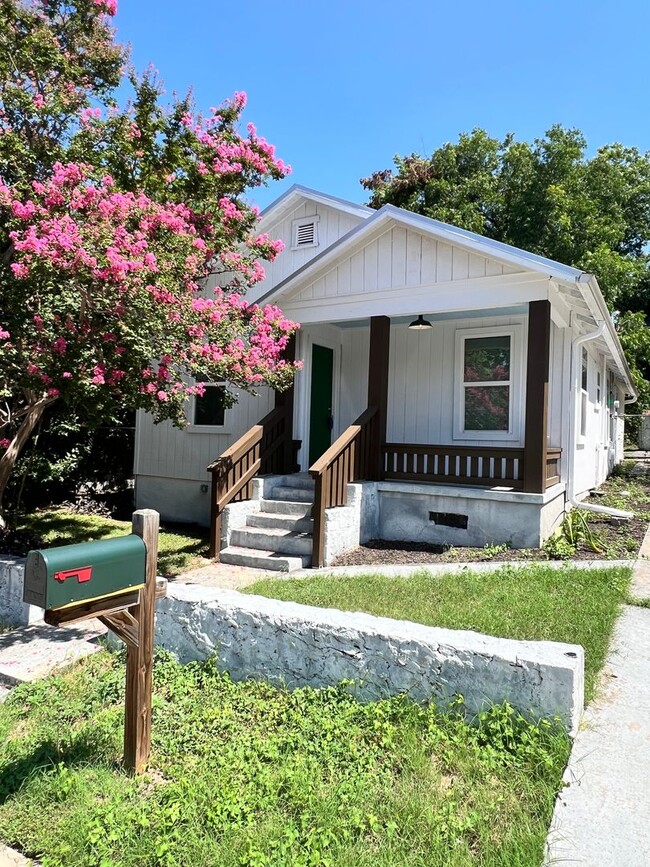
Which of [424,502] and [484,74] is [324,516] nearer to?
[424,502]

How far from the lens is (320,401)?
9188 mm

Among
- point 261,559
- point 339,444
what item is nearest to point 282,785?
point 261,559

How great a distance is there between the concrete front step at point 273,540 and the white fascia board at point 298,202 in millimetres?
5618

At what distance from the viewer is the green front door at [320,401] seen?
8953mm

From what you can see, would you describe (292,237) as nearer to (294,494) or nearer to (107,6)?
(107,6)

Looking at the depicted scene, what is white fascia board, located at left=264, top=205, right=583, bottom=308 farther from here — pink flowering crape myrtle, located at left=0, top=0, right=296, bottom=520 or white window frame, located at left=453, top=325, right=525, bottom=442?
white window frame, located at left=453, top=325, right=525, bottom=442

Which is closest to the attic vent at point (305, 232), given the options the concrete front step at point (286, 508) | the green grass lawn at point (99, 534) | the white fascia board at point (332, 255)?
the white fascia board at point (332, 255)

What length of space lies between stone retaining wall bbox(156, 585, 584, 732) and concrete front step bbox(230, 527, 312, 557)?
2800 mm

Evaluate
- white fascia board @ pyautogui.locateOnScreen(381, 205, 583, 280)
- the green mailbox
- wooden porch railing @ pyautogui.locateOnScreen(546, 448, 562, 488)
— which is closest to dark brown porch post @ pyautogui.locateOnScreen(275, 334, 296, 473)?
white fascia board @ pyautogui.locateOnScreen(381, 205, 583, 280)

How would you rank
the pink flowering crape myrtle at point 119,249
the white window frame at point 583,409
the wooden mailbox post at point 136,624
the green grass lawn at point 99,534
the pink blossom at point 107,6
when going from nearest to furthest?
the wooden mailbox post at point 136,624 → the pink flowering crape myrtle at point 119,249 → the green grass lawn at point 99,534 → the pink blossom at point 107,6 → the white window frame at point 583,409

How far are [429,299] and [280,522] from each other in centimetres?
362

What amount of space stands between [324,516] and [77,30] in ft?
24.4

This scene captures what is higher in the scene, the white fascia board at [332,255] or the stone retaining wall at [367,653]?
Result: the white fascia board at [332,255]

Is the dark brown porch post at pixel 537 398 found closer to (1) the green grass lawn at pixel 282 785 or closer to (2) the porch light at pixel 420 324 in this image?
(2) the porch light at pixel 420 324
